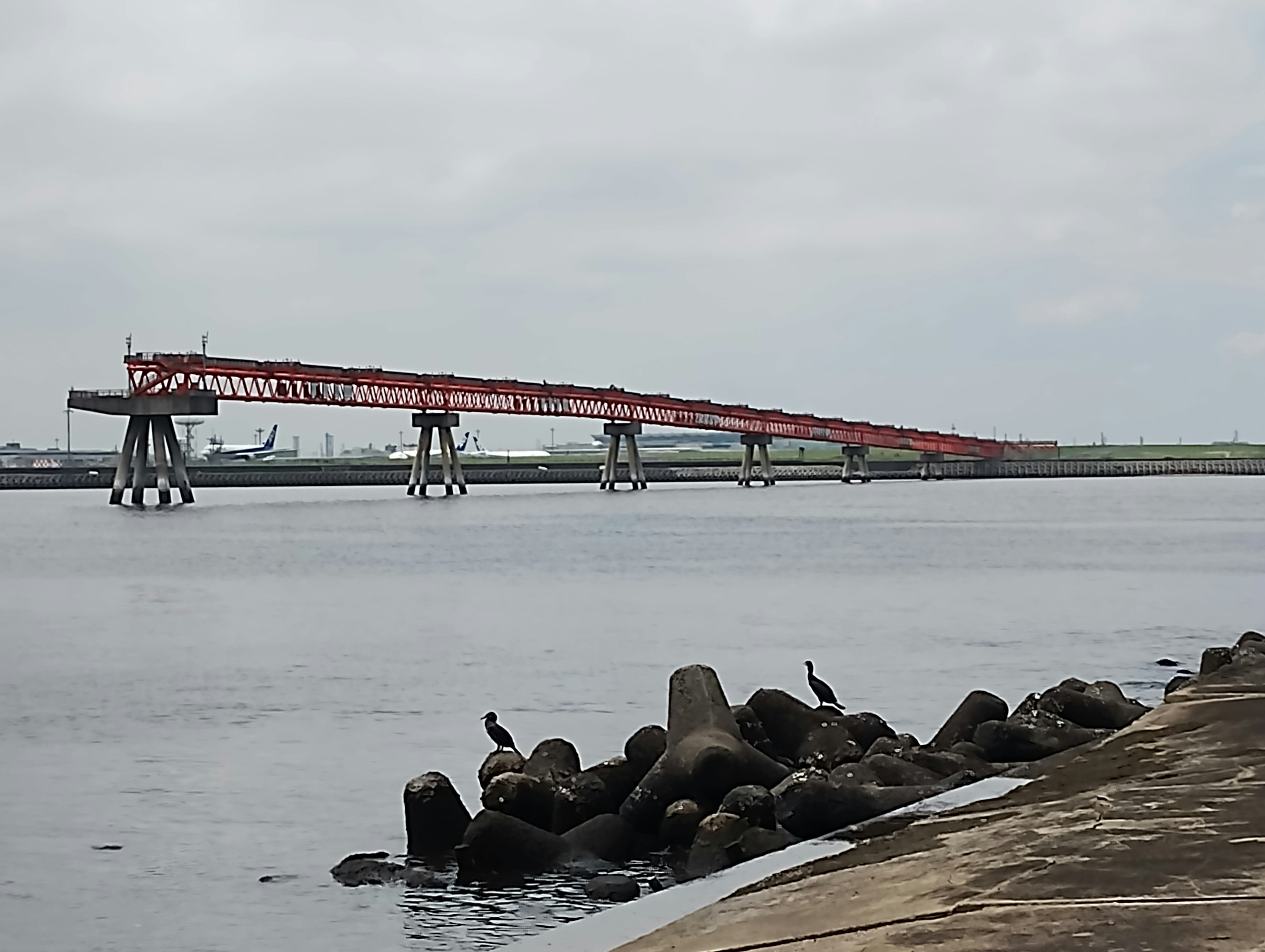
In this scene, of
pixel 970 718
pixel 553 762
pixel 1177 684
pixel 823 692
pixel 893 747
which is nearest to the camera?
pixel 553 762

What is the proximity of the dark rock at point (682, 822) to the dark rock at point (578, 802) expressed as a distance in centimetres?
97

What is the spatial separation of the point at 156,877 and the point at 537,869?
3442 millimetres

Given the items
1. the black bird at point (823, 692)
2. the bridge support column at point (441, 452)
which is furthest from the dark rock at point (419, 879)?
the bridge support column at point (441, 452)

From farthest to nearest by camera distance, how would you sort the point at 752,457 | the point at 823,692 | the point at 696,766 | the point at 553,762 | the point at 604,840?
the point at 752,457, the point at 823,692, the point at 553,762, the point at 696,766, the point at 604,840

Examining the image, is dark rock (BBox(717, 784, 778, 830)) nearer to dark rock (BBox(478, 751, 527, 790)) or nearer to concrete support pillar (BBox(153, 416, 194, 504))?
dark rock (BBox(478, 751, 527, 790))

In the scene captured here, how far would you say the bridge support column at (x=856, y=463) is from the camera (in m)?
181

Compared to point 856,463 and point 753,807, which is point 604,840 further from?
point 856,463

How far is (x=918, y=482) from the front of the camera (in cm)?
19962

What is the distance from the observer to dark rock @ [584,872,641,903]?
44.0ft

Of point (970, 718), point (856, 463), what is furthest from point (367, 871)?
point (856, 463)

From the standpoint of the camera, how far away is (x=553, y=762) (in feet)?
52.7

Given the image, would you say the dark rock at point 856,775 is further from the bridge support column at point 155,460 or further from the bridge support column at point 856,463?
the bridge support column at point 856,463

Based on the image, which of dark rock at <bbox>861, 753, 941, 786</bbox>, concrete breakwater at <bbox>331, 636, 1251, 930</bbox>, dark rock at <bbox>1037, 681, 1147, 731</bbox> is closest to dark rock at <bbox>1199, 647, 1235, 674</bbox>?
dark rock at <bbox>1037, 681, 1147, 731</bbox>

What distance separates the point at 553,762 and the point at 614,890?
2.66 metres
